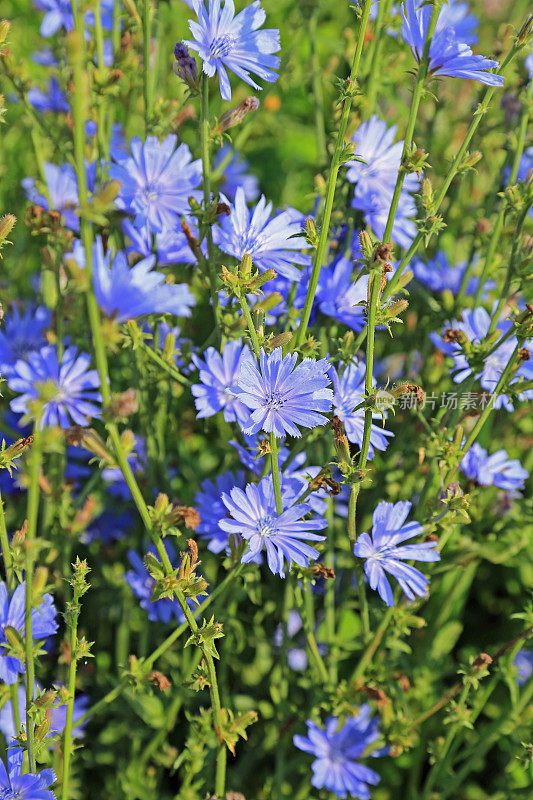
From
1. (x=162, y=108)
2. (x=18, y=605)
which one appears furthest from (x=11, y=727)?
(x=162, y=108)

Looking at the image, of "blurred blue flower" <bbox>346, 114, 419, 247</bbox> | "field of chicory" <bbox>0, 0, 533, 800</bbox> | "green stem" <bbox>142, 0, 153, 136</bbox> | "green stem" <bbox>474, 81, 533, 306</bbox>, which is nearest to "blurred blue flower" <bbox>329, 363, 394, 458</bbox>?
"field of chicory" <bbox>0, 0, 533, 800</bbox>

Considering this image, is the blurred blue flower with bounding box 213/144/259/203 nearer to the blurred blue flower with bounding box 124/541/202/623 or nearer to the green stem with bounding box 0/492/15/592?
the blurred blue flower with bounding box 124/541/202/623

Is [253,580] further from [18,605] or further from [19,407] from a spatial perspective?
[19,407]

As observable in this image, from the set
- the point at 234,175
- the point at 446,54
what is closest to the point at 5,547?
the point at 446,54

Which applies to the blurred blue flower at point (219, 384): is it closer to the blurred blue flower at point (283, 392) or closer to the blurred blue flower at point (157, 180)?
the blurred blue flower at point (283, 392)

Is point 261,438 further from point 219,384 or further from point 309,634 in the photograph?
point 309,634

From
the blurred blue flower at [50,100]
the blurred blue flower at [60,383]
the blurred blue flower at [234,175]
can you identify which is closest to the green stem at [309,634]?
the blurred blue flower at [60,383]

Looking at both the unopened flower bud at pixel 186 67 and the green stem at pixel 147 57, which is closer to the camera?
the unopened flower bud at pixel 186 67
